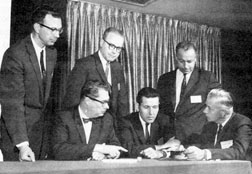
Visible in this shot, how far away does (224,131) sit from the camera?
227 cm

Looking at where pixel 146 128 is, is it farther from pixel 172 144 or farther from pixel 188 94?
pixel 188 94

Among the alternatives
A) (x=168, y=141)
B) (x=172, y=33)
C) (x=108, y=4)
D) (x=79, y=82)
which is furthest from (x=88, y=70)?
(x=172, y=33)

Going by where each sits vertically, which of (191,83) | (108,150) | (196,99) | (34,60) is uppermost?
(34,60)

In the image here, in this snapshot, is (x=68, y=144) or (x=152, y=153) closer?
(x=68, y=144)

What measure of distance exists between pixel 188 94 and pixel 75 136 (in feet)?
3.63

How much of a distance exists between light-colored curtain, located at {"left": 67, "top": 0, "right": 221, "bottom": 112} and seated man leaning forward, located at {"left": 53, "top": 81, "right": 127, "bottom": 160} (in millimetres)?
1401

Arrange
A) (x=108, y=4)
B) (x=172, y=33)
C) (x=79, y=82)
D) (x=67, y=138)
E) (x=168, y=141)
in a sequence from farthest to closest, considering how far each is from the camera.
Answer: (x=172, y=33)
(x=108, y=4)
(x=168, y=141)
(x=79, y=82)
(x=67, y=138)

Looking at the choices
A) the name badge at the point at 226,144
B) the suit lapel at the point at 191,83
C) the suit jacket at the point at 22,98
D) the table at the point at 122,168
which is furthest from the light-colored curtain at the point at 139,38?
the table at the point at 122,168

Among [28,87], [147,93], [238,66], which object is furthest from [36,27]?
[238,66]

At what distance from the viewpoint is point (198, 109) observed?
278 centimetres

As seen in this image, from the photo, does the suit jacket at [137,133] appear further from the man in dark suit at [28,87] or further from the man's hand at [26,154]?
the man's hand at [26,154]

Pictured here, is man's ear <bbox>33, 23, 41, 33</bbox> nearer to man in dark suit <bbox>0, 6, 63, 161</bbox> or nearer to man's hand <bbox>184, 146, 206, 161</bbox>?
man in dark suit <bbox>0, 6, 63, 161</bbox>

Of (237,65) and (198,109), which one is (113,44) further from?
(237,65)

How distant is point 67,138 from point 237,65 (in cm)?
304
